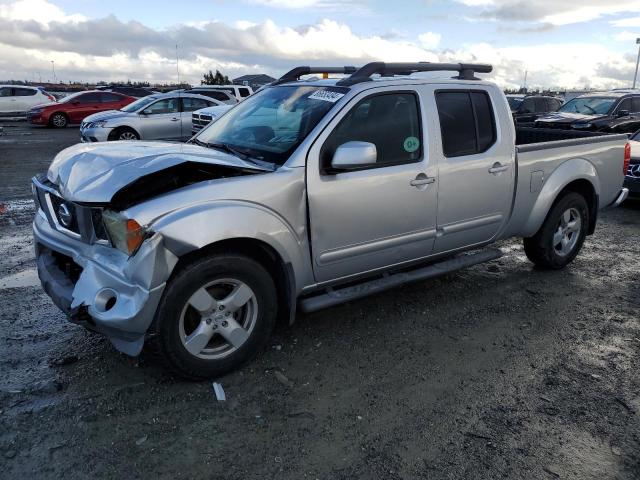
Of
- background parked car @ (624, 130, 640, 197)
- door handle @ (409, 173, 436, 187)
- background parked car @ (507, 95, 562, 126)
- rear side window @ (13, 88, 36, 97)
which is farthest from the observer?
rear side window @ (13, 88, 36, 97)

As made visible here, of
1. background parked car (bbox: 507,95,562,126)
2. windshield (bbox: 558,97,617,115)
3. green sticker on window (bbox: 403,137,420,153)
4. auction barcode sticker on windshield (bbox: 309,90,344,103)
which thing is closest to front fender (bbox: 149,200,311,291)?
auction barcode sticker on windshield (bbox: 309,90,344,103)

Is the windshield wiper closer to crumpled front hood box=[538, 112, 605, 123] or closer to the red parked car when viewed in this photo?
crumpled front hood box=[538, 112, 605, 123]

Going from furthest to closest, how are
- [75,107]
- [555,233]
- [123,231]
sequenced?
1. [75,107]
2. [555,233]
3. [123,231]

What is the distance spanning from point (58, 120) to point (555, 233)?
22.5 metres

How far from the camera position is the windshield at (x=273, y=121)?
375 cm

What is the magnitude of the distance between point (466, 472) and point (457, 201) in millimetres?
2259

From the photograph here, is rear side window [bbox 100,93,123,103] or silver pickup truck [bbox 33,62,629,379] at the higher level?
rear side window [bbox 100,93,123,103]

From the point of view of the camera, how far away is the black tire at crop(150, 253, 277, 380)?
3062 millimetres

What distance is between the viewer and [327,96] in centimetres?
390

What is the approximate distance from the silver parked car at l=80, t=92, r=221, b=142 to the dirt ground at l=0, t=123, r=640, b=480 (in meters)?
10.3

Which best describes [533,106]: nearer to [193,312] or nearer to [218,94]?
[218,94]

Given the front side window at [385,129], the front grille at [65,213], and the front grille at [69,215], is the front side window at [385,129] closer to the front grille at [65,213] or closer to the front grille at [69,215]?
the front grille at [69,215]

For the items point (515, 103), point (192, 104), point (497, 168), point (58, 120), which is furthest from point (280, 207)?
point (58, 120)

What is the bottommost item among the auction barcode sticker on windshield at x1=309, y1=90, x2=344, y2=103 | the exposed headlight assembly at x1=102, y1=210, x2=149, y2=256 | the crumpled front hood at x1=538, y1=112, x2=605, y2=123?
the crumpled front hood at x1=538, y1=112, x2=605, y2=123
